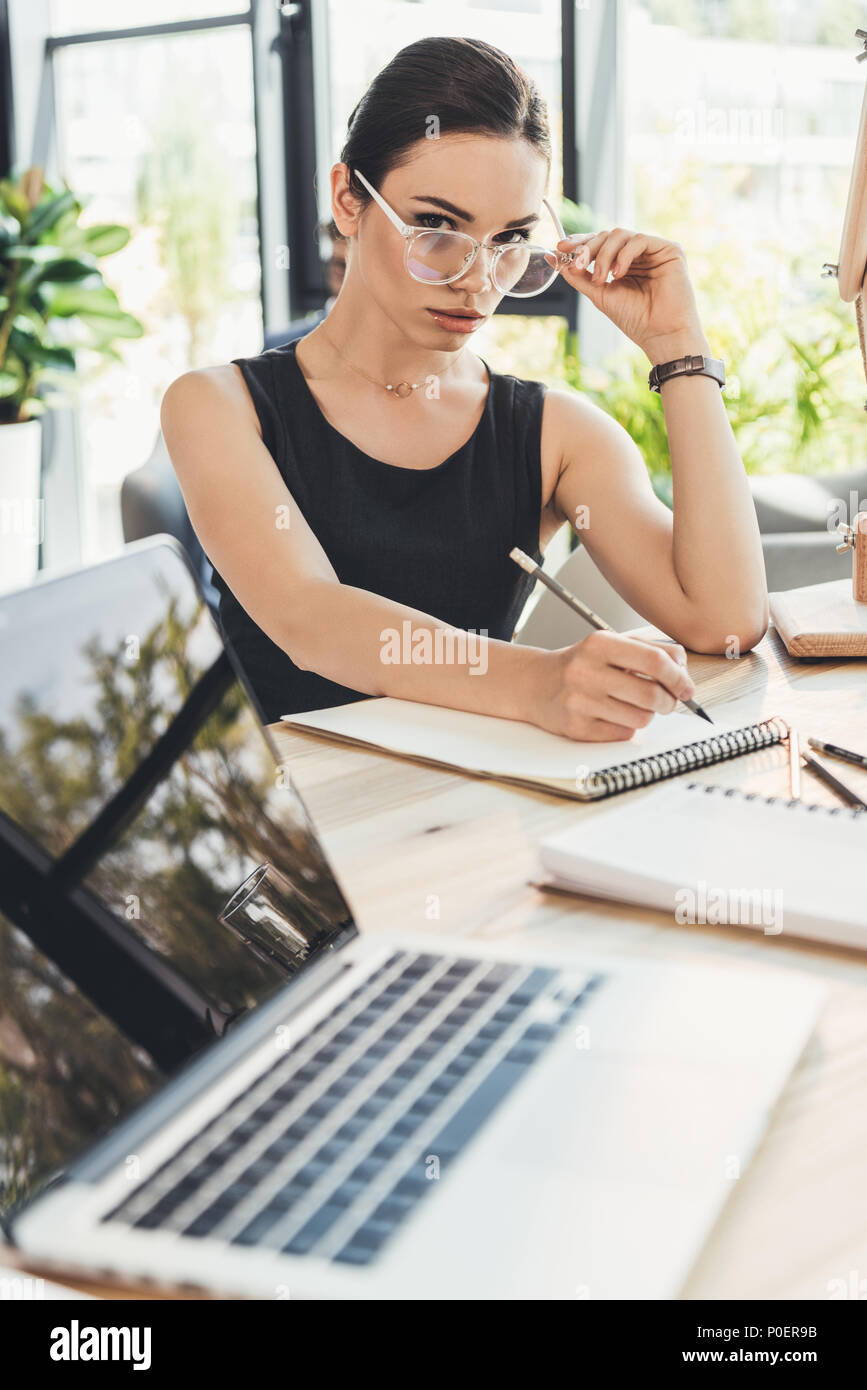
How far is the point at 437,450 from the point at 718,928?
0.96 m

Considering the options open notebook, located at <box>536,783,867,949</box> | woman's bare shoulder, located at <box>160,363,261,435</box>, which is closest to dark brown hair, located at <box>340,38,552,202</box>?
woman's bare shoulder, located at <box>160,363,261,435</box>

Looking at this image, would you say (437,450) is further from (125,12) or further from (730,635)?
(125,12)

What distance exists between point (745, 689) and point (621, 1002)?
67 centimetres

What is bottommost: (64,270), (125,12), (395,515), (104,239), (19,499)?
(19,499)

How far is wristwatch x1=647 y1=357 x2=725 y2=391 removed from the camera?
1426 millimetres

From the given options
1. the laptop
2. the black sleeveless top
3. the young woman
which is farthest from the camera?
the black sleeveless top

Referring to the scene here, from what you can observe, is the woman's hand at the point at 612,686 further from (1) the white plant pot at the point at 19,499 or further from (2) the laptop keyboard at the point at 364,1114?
(1) the white plant pot at the point at 19,499

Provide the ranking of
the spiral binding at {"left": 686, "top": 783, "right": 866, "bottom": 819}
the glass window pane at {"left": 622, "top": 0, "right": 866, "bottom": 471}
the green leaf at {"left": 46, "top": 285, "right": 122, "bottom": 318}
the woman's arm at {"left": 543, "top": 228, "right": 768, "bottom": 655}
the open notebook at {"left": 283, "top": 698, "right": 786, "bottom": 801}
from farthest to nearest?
the green leaf at {"left": 46, "top": 285, "right": 122, "bottom": 318}, the glass window pane at {"left": 622, "top": 0, "right": 866, "bottom": 471}, the woman's arm at {"left": 543, "top": 228, "right": 768, "bottom": 655}, the open notebook at {"left": 283, "top": 698, "right": 786, "bottom": 801}, the spiral binding at {"left": 686, "top": 783, "right": 866, "bottom": 819}

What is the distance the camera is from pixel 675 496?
4.63 ft

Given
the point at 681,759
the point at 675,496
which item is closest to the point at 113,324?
the point at 675,496

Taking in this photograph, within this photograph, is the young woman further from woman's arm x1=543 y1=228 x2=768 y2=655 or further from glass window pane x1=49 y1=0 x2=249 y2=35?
glass window pane x1=49 y1=0 x2=249 y2=35

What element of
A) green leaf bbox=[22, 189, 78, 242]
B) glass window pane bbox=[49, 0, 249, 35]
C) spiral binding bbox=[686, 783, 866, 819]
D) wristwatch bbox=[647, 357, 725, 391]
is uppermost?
glass window pane bbox=[49, 0, 249, 35]

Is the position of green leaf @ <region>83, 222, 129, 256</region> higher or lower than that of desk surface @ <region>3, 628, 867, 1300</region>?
higher

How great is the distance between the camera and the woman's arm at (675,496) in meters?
1.35
